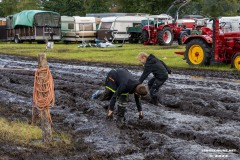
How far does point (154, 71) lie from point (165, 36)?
22497mm

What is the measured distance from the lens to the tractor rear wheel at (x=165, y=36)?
3272 cm

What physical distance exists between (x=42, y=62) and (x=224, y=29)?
37.9 feet

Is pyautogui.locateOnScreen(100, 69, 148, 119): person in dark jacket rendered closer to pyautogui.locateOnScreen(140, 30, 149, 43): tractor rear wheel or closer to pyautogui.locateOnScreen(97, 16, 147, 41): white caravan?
pyautogui.locateOnScreen(140, 30, 149, 43): tractor rear wheel

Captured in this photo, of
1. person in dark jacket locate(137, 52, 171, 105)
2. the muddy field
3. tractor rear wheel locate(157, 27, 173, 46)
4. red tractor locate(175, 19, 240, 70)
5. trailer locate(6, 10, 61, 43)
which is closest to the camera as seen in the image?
the muddy field

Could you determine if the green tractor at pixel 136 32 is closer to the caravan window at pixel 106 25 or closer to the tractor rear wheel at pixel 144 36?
the caravan window at pixel 106 25

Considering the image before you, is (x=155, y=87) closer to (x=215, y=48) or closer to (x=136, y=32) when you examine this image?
(x=215, y=48)

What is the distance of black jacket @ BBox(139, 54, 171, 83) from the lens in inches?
435

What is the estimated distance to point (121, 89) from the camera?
933cm

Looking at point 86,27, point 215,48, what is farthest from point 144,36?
point 215,48

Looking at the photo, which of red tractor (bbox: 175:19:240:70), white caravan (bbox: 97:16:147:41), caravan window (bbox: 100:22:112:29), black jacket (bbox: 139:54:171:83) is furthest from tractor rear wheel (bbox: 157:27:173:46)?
black jacket (bbox: 139:54:171:83)

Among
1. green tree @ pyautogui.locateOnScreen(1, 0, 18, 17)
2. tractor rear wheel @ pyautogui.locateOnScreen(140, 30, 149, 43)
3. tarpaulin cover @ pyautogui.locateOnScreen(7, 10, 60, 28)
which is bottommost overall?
tractor rear wheel @ pyautogui.locateOnScreen(140, 30, 149, 43)

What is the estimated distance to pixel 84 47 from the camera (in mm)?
32906

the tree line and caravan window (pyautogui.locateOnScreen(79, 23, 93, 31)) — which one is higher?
the tree line

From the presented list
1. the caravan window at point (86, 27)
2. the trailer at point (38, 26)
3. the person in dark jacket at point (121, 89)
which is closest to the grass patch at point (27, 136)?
the person in dark jacket at point (121, 89)
